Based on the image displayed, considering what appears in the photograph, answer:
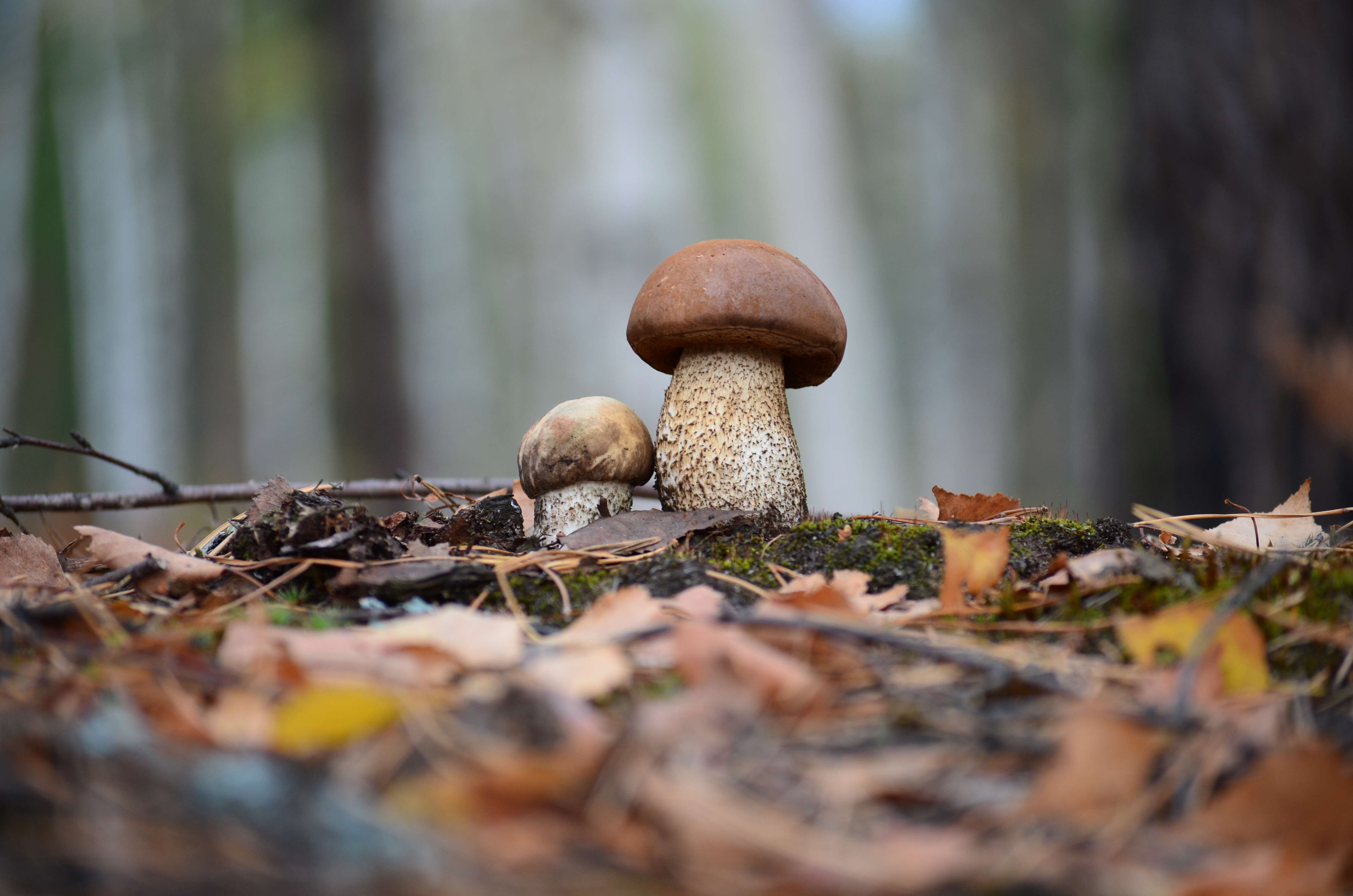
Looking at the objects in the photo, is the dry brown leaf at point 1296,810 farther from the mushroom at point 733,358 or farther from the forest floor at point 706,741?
the mushroom at point 733,358

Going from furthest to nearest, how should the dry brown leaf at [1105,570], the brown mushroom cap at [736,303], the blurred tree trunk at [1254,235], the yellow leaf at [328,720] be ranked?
the blurred tree trunk at [1254,235] < the brown mushroom cap at [736,303] < the dry brown leaf at [1105,570] < the yellow leaf at [328,720]

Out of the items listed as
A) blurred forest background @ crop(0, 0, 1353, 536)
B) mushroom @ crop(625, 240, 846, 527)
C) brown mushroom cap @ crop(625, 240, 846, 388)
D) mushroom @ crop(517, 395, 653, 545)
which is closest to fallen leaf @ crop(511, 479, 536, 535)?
mushroom @ crop(517, 395, 653, 545)

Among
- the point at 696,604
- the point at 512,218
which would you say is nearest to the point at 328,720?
the point at 696,604

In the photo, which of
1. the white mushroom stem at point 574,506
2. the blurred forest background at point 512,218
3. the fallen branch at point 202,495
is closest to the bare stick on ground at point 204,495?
the fallen branch at point 202,495

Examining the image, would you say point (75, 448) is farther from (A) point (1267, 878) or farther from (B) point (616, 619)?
(A) point (1267, 878)

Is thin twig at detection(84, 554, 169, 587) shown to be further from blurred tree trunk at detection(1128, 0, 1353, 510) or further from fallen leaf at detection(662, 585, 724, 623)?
blurred tree trunk at detection(1128, 0, 1353, 510)

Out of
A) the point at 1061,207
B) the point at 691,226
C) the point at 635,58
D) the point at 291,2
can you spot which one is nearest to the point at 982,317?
the point at 1061,207
